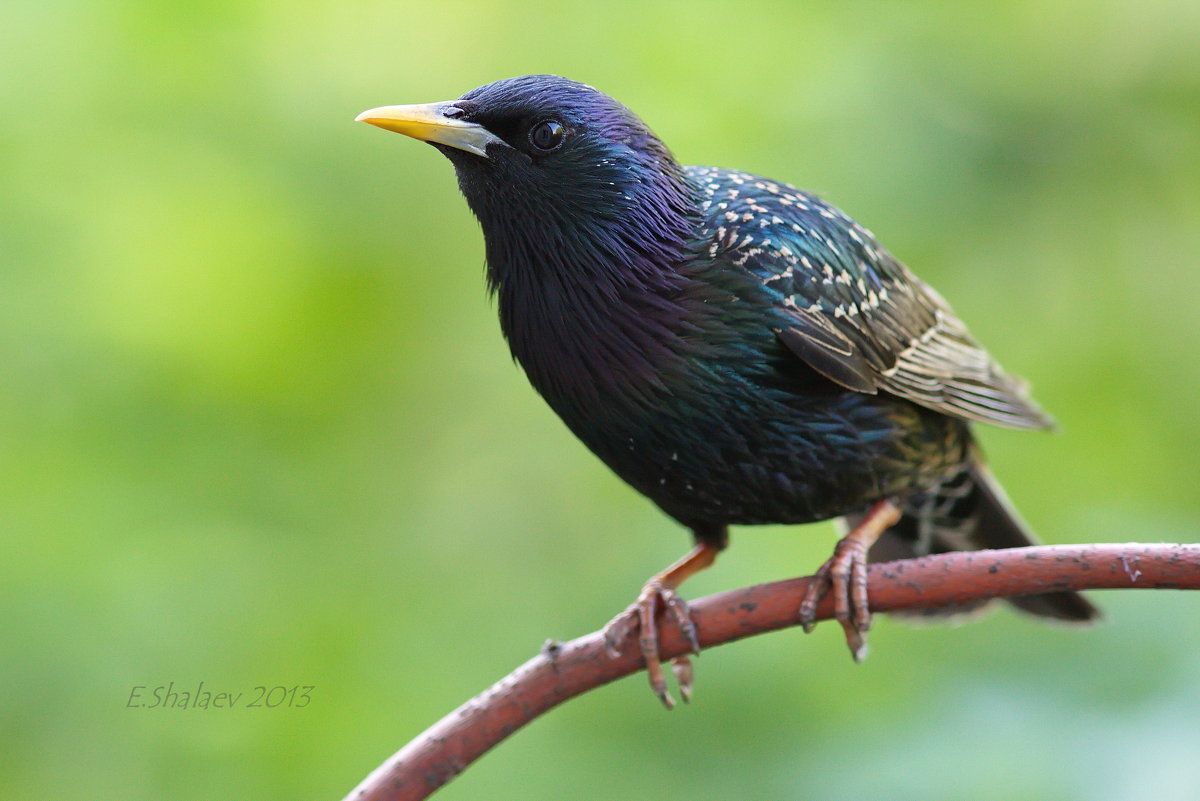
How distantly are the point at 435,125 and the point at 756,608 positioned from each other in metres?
1.02

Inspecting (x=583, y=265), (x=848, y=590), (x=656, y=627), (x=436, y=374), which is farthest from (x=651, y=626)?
(x=436, y=374)

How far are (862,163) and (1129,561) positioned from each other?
2.14m

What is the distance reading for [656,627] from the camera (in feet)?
8.62

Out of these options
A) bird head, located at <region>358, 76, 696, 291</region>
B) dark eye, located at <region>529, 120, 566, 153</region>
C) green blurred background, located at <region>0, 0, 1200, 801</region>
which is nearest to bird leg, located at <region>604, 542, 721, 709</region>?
green blurred background, located at <region>0, 0, 1200, 801</region>

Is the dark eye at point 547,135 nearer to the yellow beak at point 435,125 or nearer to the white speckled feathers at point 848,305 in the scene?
the yellow beak at point 435,125

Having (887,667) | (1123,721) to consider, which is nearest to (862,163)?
(887,667)

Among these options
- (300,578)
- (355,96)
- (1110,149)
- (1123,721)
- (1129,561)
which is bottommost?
(1123,721)

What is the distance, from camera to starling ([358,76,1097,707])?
2436 mm

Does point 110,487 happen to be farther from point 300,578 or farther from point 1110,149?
point 1110,149

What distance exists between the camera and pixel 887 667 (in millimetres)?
3172

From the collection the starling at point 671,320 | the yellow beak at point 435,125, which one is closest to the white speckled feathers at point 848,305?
the starling at point 671,320

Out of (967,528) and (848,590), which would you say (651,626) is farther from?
(967,528)

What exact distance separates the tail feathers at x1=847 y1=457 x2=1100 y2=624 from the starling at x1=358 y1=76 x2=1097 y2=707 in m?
0.54

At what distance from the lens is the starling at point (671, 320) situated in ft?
7.99
